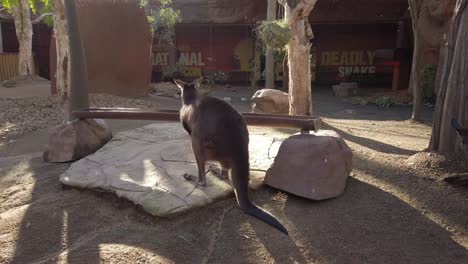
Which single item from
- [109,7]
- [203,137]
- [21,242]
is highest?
[109,7]

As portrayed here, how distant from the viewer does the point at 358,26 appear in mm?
18281

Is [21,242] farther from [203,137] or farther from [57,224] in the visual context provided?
[203,137]

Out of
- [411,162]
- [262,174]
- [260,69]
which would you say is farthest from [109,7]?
[411,162]

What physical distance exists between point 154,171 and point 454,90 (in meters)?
3.13

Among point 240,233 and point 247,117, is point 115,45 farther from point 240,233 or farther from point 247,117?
point 240,233

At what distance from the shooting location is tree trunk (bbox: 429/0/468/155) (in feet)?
13.0

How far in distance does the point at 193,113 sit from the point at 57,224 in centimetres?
161

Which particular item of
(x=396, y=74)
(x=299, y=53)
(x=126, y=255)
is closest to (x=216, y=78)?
(x=396, y=74)

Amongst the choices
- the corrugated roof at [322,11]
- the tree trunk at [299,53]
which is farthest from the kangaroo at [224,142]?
the corrugated roof at [322,11]

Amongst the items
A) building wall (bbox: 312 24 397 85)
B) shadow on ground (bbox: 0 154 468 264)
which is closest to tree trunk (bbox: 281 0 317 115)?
shadow on ground (bbox: 0 154 468 264)

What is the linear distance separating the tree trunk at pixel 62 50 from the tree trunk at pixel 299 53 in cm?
571

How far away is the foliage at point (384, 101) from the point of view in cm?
1293

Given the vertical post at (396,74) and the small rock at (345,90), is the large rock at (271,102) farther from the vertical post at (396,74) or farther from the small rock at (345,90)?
the vertical post at (396,74)

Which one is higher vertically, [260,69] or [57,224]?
[260,69]
